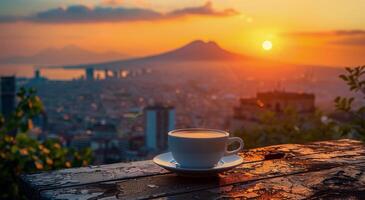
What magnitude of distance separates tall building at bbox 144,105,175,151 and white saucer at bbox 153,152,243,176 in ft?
17.6

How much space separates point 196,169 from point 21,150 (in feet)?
7.12

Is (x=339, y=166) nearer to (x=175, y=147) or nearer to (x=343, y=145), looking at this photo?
(x=343, y=145)

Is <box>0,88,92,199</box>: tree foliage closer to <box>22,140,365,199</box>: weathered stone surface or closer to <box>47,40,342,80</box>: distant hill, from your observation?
<box>22,140,365,199</box>: weathered stone surface

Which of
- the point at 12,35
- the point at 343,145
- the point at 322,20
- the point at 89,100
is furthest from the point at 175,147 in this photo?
the point at 89,100

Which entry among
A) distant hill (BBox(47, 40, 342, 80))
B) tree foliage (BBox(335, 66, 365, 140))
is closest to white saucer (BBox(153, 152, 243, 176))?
tree foliage (BBox(335, 66, 365, 140))

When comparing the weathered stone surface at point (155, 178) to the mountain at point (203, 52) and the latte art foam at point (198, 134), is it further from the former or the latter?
the mountain at point (203, 52)

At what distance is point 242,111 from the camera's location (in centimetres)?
611

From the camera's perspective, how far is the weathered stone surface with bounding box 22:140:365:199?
111 centimetres

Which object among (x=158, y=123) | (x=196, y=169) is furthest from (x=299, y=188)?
(x=158, y=123)

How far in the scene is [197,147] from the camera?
3.99 feet

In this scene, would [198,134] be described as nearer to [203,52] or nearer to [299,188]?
[299,188]

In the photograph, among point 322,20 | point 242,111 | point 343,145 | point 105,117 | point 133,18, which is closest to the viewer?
point 343,145

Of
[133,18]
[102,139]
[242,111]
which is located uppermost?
[133,18]

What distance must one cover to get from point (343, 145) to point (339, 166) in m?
0.46
